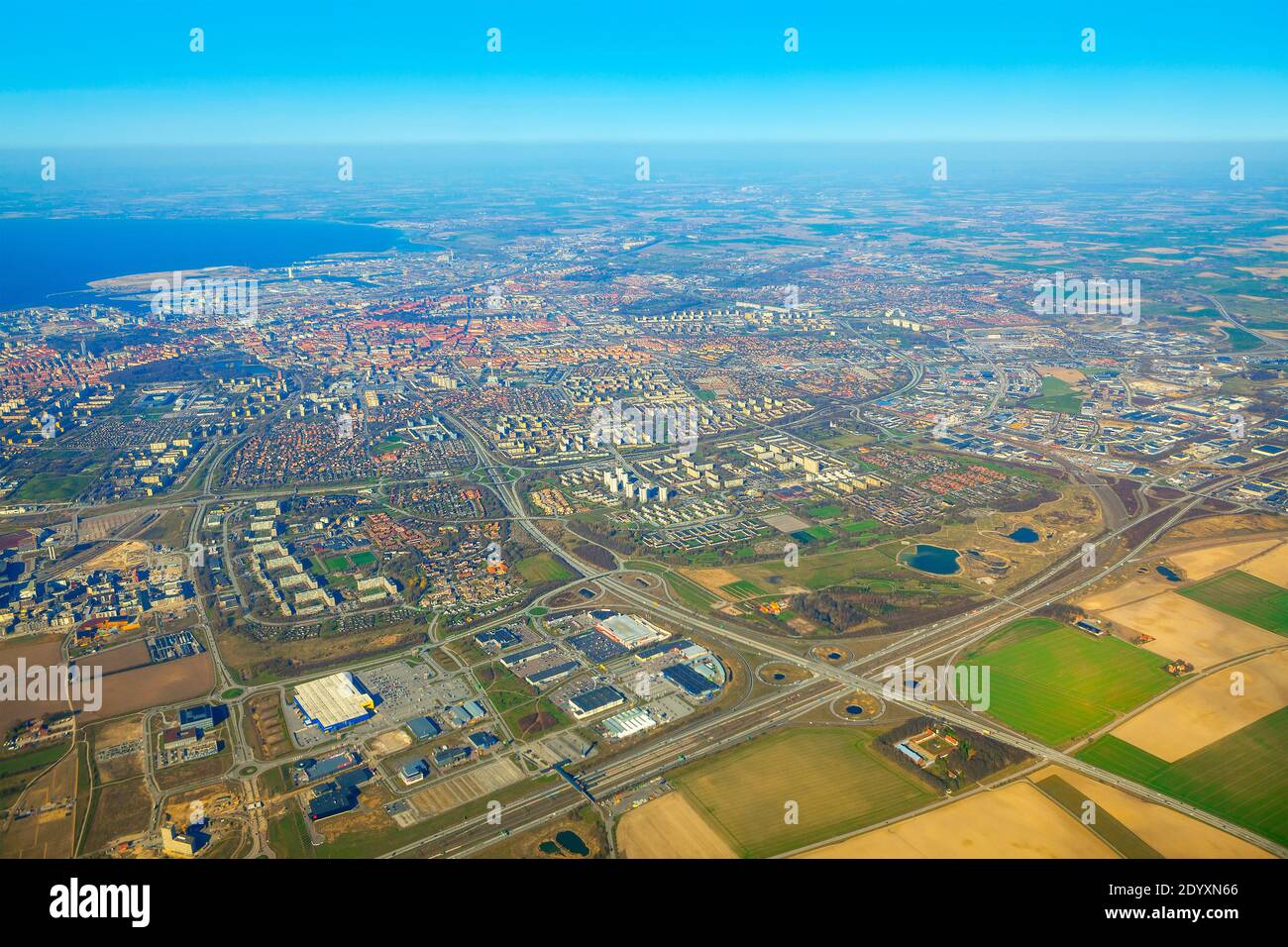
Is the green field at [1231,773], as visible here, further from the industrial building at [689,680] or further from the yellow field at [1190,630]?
the industrial building at [689,680]

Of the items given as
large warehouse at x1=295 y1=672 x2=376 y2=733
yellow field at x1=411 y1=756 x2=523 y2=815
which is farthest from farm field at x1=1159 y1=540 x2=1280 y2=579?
large warehouse at x1=295 y1=672 x2=376 y2=733

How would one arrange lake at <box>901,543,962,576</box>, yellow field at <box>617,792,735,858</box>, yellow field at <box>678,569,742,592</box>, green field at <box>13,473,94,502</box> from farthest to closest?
green field at <box>13,473,94,502</box>, lake at <box>901,543,962,576</box>, yellow field at <box>678,569,742,592</box>, yellow field at <box>617,792,735,858</box>

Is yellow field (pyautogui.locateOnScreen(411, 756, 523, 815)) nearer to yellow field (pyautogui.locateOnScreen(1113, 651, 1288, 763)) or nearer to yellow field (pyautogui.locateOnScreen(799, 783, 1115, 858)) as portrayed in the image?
yellow field (pyautogui.locateOnScreen(799, 783, 1115, 858))

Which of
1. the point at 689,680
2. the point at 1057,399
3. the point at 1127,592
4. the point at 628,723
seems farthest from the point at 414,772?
the point at 1057,399

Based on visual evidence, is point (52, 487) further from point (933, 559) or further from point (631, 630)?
point (933, 559)

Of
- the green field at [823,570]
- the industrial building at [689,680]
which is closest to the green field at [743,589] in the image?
the green field at [823,570]

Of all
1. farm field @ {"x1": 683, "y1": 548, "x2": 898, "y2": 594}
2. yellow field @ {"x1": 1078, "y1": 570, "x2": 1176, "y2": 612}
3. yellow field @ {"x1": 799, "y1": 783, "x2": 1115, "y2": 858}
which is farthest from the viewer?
farm field @ {"x1": 683, "y1": 548, "x2": 898, "y2": 594}
